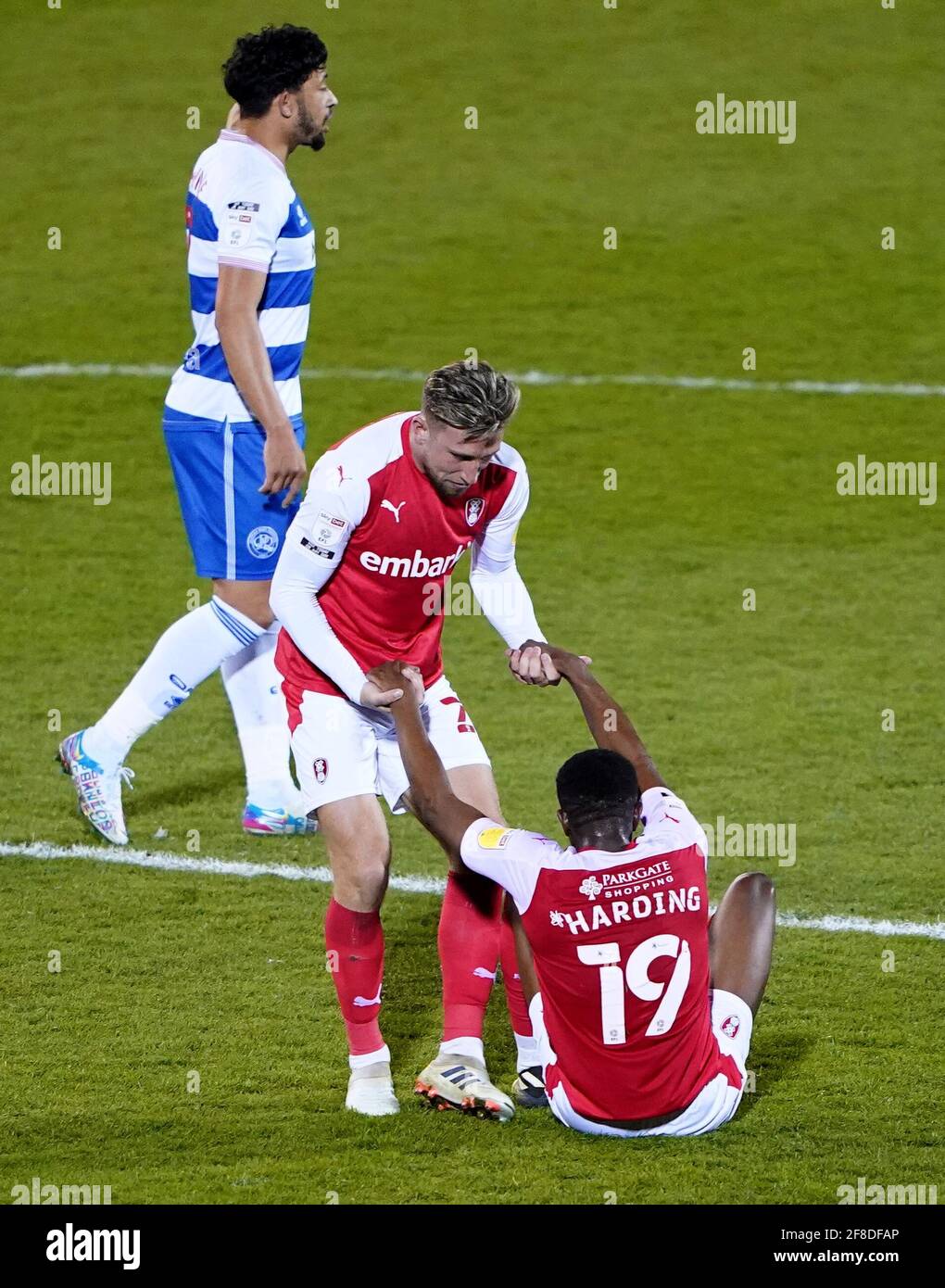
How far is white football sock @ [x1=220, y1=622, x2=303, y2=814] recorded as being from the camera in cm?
636

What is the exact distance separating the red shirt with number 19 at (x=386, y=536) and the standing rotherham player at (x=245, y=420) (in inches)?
51.4

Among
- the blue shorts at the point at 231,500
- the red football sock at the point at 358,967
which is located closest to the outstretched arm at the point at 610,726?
the red football sock at the point at 358,967

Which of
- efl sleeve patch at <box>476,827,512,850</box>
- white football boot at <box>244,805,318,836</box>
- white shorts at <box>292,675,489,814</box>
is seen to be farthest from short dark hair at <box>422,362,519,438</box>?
white football boot at <box>244,805,318,836</box>

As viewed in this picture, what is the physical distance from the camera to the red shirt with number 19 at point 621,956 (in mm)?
4004

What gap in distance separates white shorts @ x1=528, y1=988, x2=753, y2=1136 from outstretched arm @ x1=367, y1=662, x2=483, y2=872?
46 cm

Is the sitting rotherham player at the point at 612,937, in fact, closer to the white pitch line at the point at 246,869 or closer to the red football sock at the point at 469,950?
the red football sock at the point at 469,950

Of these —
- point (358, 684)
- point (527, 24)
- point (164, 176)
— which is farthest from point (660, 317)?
point (358, 684)

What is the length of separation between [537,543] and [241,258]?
177 inches

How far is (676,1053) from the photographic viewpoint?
4.11 m

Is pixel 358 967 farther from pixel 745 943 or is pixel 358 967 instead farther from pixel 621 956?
pixel 745 943

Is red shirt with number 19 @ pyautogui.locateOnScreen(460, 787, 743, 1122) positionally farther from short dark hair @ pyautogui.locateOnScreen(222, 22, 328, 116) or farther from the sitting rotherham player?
short dark hair @ pyautogui.locateOnScreen(222, 22, 328, 116)

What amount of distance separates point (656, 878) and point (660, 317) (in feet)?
35.2

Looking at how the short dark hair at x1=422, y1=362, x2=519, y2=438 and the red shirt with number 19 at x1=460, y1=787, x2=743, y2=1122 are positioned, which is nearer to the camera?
the red shirt with number 19 at x1=460, y1=787, x2=743, y2=1122

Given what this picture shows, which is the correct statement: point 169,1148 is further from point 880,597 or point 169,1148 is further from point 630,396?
point 630,396
